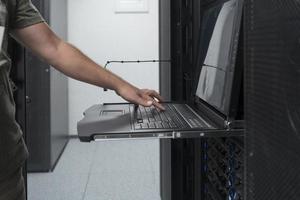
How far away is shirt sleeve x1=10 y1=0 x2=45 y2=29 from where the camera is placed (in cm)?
107

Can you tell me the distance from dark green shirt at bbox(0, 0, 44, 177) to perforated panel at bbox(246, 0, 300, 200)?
60cm

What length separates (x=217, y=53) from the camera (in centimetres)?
105

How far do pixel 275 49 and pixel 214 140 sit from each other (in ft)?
2.51

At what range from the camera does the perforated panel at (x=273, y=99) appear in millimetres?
473

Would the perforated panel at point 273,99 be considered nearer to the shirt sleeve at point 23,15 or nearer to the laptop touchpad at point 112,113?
the laptop touchpad at point 112,113

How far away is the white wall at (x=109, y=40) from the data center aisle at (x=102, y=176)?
756mm

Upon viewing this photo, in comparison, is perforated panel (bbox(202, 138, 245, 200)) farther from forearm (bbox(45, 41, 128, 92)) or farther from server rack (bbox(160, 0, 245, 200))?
forearm (bbox(45, 41, 128, 92))

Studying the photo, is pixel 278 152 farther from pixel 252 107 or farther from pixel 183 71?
pixel 183 71

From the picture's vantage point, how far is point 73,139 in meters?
4.85

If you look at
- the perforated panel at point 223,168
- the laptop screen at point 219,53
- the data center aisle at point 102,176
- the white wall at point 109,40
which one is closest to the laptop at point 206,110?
the laptop screen at point 219,53

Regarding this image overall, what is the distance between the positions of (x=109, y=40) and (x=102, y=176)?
80.3 inches

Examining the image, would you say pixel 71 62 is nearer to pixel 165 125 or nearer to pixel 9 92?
pixel 9 92

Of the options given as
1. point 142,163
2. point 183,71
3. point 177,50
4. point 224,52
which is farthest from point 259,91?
point 142,163

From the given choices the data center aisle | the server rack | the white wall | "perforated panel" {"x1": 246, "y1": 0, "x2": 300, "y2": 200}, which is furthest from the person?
the white wall
